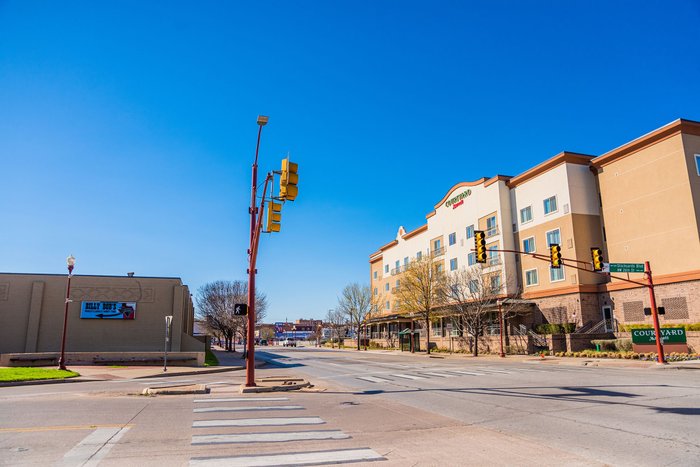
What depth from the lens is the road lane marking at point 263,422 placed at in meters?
9.64

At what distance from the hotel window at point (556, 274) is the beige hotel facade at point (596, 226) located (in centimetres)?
12

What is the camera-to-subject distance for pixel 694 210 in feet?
107

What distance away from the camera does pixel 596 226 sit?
136ft

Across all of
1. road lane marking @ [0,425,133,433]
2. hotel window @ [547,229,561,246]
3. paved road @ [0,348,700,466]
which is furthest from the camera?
hotel window @ [547,229,561,246]

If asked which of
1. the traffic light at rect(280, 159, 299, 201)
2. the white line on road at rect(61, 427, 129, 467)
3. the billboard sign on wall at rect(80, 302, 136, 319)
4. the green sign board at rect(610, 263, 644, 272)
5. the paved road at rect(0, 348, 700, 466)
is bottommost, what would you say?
the paved road at rect(0, 348, 700, 466)

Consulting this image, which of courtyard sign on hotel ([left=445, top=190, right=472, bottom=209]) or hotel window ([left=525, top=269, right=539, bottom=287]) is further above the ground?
courtyard sign on hotel ([left=445, top=190, right=472, bottom=209])

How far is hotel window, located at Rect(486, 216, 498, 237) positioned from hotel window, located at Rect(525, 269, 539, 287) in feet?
17.3

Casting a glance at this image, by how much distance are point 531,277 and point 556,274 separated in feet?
11.1

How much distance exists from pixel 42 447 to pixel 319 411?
591 centimetres

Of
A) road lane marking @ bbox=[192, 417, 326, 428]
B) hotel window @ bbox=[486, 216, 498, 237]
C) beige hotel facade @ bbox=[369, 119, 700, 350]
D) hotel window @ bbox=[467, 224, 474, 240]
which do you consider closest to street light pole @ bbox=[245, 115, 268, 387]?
road lane marking @ bbox=[192, 417, 326, 428]

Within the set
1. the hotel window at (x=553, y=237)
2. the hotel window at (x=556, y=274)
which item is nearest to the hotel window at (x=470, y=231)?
the hotel window at (x=553, y=237)

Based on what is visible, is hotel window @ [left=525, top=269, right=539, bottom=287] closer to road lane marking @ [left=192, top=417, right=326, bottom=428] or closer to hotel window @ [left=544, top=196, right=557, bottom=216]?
hotel window @ [left=544, top=196, right=557, bottom=216]

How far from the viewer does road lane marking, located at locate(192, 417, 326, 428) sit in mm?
9641

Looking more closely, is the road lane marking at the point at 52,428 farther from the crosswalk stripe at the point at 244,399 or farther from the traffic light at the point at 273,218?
the traffic light at the point at 273,218
